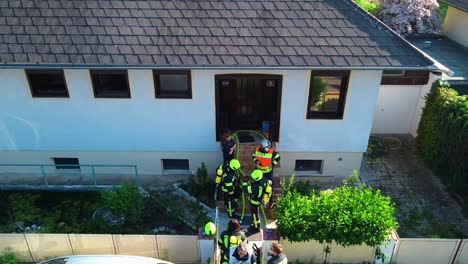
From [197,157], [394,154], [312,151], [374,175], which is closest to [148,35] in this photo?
[197,157]

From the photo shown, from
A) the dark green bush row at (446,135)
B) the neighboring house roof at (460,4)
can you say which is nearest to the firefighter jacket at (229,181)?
the dark green bush row at (446,135)

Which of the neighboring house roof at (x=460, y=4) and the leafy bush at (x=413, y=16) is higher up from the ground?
the neighboring house roof at (x=460, y=4)

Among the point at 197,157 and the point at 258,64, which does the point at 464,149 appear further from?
the point at 197,157

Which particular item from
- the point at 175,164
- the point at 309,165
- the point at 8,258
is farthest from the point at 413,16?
the point at 8,258

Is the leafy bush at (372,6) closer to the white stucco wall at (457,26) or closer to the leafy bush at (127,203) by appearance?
the white stucco wall at (457,26)

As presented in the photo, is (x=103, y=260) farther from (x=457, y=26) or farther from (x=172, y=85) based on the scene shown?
(x=457, y=26)

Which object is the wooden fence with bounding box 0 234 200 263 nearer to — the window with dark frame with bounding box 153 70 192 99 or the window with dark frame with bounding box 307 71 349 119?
the window with dark frame with bounding box 153 70 192 99

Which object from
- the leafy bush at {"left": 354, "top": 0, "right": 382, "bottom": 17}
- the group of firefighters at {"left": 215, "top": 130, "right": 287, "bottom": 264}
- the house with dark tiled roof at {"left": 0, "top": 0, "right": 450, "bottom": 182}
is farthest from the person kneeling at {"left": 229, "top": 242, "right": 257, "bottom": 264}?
the leafy bush at {"left": 354, "top": 0, "right": 382, "bottom": 17}
